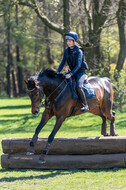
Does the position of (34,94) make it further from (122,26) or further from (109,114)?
(122,26)

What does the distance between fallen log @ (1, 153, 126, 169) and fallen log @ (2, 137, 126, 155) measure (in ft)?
0.41

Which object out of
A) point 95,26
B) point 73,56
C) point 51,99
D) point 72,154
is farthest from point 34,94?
point 95,26

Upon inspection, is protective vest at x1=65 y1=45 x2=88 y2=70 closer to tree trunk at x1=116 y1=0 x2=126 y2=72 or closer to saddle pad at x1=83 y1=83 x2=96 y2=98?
saddle pad at x1=83 y1=83 x2=96 y2=98

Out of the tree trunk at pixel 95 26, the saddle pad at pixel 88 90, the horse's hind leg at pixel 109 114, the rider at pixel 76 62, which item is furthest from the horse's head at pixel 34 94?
the tree trunk at pixel 95 26

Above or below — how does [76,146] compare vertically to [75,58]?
below

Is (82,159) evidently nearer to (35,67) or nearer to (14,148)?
(14,148)

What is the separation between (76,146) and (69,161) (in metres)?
0.40

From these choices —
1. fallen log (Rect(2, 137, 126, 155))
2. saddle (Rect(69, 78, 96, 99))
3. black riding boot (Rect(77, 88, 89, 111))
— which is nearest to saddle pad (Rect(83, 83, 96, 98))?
saddle (Rect(69, 78, 96, 99))

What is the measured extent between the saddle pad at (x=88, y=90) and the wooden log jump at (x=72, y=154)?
1233 mm

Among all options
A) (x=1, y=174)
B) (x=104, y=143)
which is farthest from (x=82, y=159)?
(x=1, y=174)

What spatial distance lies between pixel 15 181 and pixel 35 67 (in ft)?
135

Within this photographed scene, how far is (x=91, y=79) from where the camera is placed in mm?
9445

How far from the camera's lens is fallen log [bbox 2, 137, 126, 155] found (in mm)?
7910

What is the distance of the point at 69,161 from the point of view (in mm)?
7906
